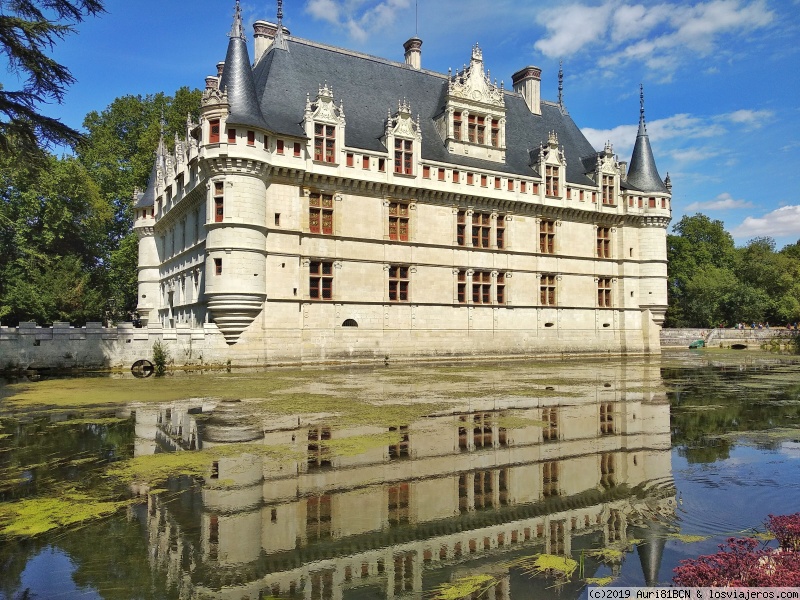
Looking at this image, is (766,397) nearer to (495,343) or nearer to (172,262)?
(495,343)

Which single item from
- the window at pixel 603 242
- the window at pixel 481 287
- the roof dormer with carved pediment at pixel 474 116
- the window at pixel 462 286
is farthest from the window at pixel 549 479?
the window at pixel 603 242

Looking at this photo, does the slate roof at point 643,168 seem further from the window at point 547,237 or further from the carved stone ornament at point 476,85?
the carved stone ornament at point 476,85

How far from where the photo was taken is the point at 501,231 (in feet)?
114

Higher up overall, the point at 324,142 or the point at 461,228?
the point at 324,142

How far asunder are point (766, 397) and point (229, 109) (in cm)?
2315

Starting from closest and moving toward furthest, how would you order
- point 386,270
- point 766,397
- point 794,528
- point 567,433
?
point 794,528, point 567,433, point 766,397, point 386,270

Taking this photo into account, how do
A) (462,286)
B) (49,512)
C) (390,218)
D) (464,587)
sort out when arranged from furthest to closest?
(462,286) → (390,218) → (49,512) → (464,587)

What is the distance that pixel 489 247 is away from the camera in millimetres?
33750

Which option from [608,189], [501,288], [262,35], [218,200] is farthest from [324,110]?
[608,189]

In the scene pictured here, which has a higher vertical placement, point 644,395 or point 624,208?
point 624,208

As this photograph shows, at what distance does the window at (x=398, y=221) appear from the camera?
3089cm

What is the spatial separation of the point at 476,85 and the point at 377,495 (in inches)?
1250

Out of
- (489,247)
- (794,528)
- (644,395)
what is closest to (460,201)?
(489,247)

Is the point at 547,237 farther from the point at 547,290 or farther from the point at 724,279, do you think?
the point at 724,279
